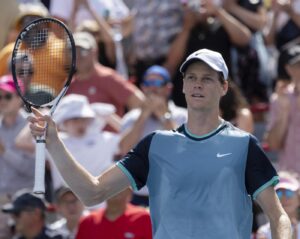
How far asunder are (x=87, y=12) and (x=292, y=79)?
2421mm

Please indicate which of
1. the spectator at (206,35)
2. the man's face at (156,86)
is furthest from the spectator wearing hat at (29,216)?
the spectator at (206,35)

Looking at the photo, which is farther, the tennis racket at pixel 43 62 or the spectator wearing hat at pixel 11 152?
the spectator wearing hat at pixel 11 152

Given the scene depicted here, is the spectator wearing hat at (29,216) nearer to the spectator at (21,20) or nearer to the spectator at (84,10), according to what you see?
the spectator at (21,20)

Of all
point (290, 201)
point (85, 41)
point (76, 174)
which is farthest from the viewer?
point (85, 41)

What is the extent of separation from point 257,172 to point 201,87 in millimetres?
455

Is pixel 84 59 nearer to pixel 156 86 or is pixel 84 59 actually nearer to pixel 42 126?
pixel 156 86

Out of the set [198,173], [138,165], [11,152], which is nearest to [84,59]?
[11,152]

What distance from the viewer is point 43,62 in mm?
5816

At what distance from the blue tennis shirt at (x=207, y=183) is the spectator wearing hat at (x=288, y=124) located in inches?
128

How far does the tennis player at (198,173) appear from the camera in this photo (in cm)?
452

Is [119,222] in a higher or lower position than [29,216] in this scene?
higher

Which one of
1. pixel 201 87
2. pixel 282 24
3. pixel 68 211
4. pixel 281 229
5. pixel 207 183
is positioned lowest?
pixel 68 211

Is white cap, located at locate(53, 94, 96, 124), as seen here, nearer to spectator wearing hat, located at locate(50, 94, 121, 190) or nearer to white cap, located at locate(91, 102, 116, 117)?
spectator wearing hat, located at locate(50, 94, 121, 190)

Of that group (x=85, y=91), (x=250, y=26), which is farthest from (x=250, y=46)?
(x=85, y=91)
